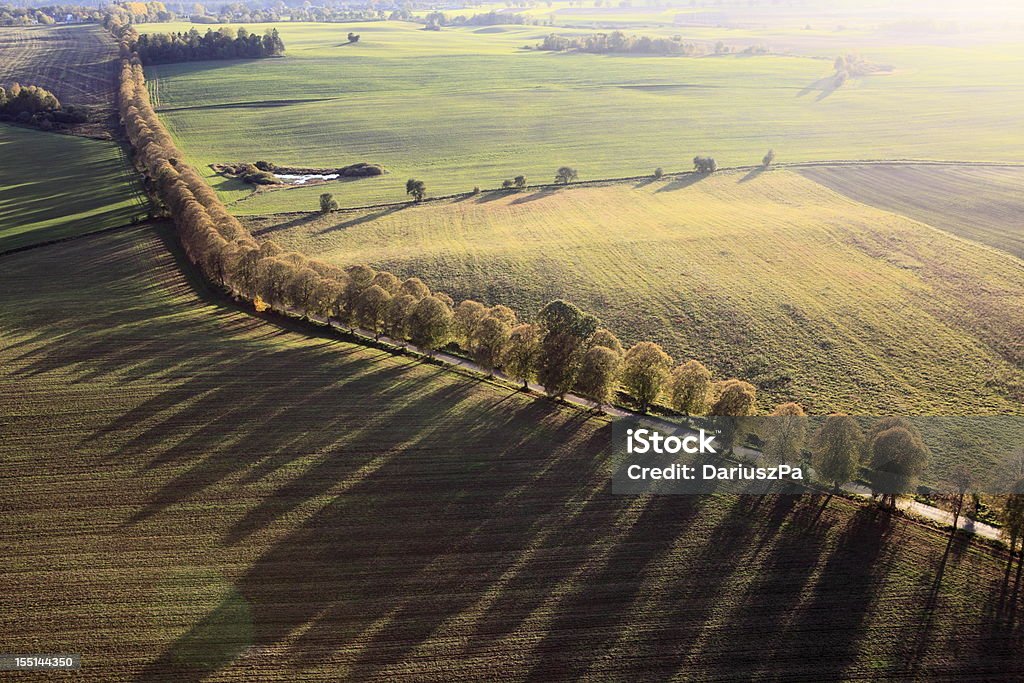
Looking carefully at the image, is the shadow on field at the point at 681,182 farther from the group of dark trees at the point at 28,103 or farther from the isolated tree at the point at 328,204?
the group of dark trees at the point at 28,103

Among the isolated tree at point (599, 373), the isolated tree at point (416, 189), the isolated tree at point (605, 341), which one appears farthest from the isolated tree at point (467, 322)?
the isolated tree at point (416, 189)

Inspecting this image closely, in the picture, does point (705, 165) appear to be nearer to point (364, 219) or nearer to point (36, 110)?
point (364, 219)

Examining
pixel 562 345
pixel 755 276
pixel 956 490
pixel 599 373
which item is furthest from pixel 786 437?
pixel 755 276

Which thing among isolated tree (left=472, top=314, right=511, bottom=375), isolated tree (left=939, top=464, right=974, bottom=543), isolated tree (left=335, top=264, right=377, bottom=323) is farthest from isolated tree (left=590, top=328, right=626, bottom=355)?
isolated tree (left=939, top=464, right=974, bottom=543)

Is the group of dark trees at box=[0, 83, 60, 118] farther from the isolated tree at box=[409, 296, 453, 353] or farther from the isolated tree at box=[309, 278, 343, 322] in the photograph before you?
the isolated tree at box=[409, 296, 453, 353]

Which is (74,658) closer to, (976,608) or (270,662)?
(270,662)

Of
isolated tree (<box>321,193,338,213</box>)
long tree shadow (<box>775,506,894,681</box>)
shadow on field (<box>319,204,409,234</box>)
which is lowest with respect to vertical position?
long tree shadow (<box>775,506,894,681</box>)

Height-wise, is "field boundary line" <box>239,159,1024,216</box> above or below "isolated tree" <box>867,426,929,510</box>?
above
